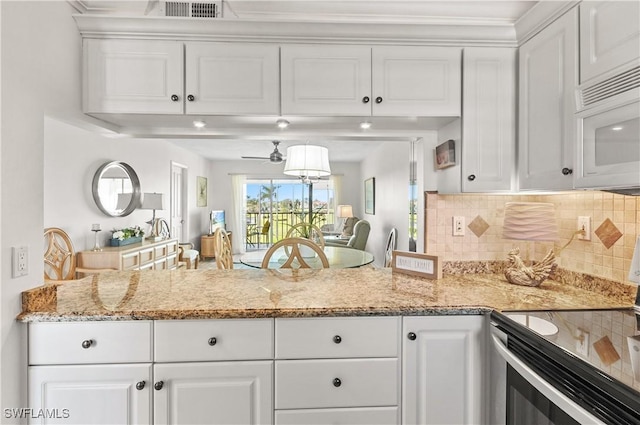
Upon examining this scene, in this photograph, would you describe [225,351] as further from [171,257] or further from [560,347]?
[171,257]

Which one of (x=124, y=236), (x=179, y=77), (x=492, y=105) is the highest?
(x=179, y=77)

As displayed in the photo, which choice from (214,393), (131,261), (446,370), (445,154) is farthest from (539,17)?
(131,261)

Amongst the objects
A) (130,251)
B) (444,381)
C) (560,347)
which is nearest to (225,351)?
(444,381)

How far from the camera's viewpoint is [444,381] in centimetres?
143

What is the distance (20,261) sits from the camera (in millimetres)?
1328

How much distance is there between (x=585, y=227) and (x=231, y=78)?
1.95m

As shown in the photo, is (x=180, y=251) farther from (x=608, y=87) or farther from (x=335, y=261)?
(x=608, y=87)

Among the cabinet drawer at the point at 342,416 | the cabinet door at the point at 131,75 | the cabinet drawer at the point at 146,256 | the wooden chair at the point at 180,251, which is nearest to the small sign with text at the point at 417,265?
the cabinet drawer at the point at 342,416

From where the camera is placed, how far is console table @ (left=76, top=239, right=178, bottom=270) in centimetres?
361

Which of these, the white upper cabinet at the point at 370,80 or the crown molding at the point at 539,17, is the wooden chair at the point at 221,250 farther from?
the crown molding at the point at 539,17

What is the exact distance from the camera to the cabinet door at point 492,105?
1759 mm

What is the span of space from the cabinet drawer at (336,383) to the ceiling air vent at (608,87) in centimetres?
130

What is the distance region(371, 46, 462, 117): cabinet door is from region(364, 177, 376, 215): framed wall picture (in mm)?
5102

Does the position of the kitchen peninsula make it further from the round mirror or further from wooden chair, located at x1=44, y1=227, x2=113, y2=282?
the round mirror
